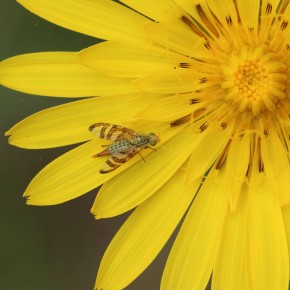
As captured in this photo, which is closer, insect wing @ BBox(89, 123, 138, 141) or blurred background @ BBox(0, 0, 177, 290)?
insect wing @ BBox(89, 123, 138, 141)

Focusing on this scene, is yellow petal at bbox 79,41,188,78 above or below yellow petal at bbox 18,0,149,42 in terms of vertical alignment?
below

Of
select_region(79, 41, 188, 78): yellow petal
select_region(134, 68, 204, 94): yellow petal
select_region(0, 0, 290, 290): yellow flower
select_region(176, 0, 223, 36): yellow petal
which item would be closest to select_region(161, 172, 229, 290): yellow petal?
select_region(0, 0, 290, 290): yellow flower

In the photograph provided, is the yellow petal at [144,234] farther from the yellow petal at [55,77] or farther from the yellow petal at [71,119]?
the yellow petal at [55,77]

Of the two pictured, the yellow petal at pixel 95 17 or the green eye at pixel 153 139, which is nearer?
the yellow petal at pixel 95 17

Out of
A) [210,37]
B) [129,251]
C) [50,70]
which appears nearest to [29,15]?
[50,70]

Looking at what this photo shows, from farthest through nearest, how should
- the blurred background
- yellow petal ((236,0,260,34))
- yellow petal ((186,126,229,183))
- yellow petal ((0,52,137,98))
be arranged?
1. the blurred background
2. yellow petal ((186,126,229,183))
3. yellow petal ((0,52,137,98))
4. yellow petal ((236,0,260,34))

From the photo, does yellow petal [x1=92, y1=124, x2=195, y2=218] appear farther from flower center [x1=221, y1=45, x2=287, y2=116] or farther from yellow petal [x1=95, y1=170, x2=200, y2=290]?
flower center [x1=221, y1=45, x2=287, y2=116]

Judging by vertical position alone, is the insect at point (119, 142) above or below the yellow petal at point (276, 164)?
above

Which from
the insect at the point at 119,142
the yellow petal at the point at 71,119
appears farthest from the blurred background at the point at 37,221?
the insect at the point at 119,142
